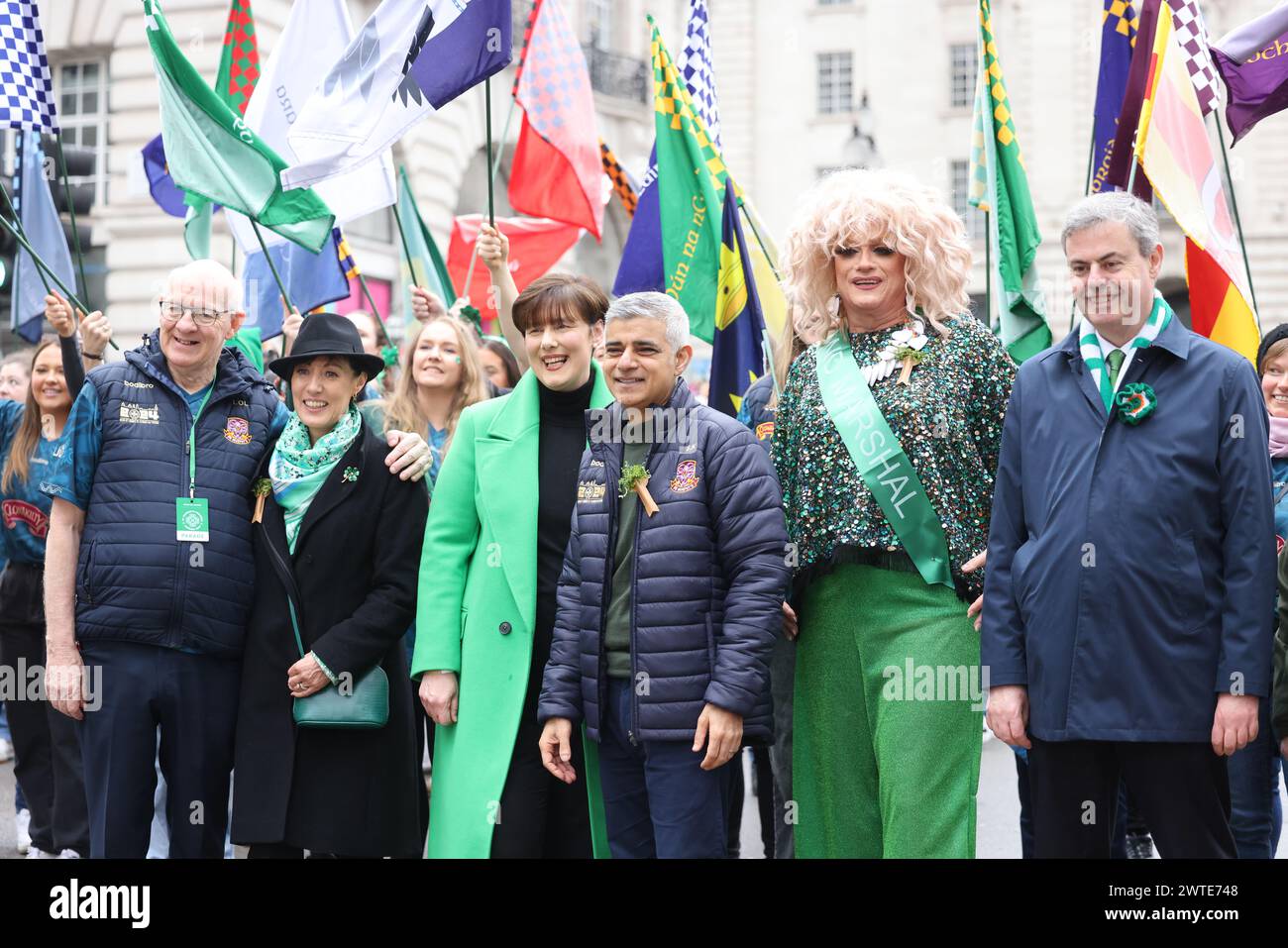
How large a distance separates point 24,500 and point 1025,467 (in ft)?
15.2

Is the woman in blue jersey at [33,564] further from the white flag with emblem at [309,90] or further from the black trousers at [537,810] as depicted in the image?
the black trousers at [537,810]

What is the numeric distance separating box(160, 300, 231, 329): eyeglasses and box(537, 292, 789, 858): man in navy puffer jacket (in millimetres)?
1331

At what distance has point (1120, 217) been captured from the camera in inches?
153

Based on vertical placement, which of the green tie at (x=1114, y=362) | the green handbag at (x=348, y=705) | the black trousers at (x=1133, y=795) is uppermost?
the green tie at (x=1114, y=362)

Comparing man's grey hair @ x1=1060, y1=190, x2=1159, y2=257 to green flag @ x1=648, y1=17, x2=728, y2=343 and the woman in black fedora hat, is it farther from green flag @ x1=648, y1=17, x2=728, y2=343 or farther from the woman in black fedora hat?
green flag @ x1=648, y1=17, x2=728, y2=343

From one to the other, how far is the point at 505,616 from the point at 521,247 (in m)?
5.52

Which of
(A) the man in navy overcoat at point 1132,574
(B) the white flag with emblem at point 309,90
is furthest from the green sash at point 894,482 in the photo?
(B) the white flag with emblem at point 309,90

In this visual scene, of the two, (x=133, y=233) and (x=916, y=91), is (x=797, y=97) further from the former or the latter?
(x=133, y=233)

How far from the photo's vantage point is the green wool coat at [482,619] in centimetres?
452

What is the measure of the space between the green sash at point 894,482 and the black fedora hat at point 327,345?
155cm

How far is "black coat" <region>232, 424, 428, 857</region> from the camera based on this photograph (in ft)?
15.2

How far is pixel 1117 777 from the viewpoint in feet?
12.7

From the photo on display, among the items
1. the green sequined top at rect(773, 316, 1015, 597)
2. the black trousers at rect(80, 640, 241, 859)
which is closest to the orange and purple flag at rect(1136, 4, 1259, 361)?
the green sequined top at rect(773, 316, 1015, 597)
